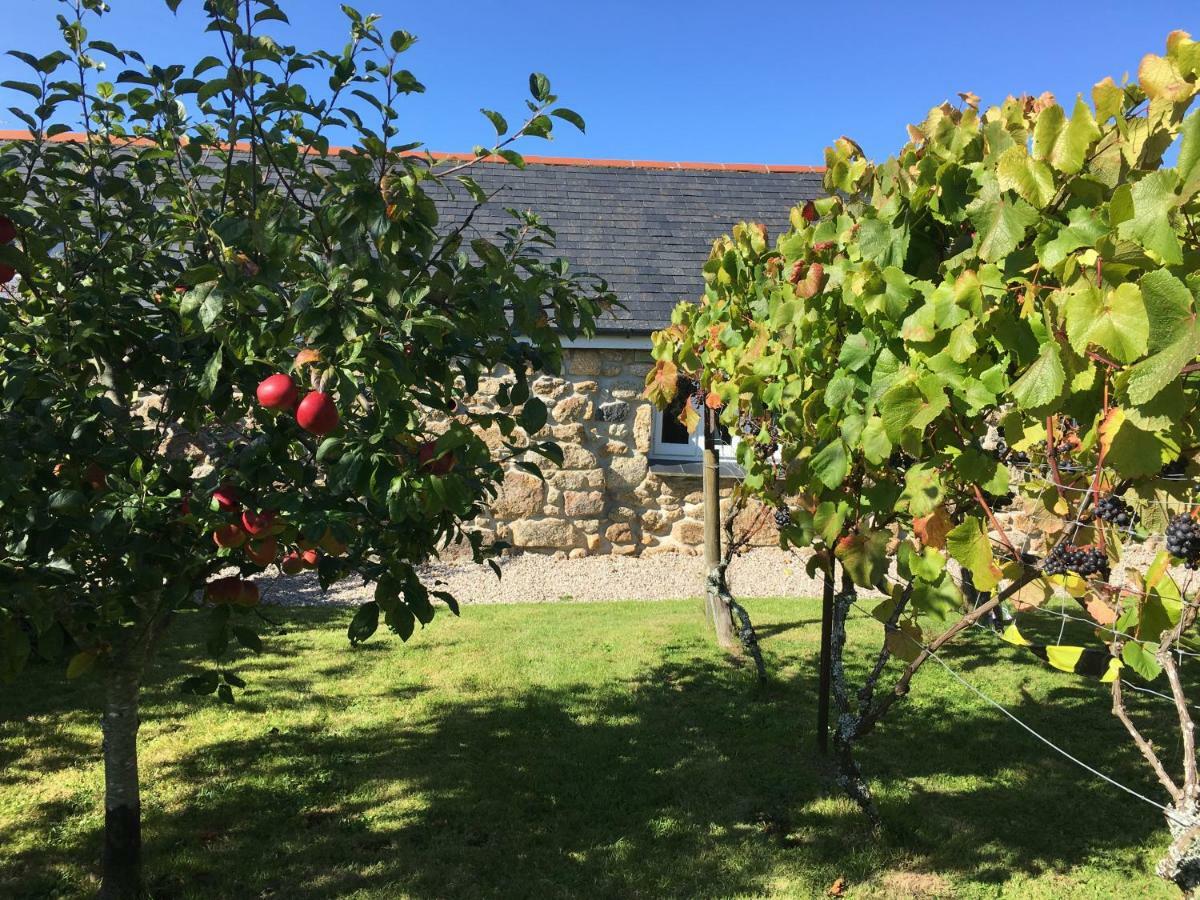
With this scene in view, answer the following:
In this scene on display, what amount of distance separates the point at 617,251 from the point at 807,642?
489 cm

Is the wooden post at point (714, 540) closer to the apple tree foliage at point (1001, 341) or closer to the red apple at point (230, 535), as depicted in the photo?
the apple tree foliage at point (1001, 341)

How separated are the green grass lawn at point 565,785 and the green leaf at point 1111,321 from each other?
2.23 m

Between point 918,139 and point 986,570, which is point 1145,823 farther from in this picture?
point 918,139

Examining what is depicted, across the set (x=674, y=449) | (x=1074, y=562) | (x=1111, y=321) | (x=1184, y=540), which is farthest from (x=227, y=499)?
(x=674, y=449)

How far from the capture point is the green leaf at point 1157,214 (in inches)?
56.2

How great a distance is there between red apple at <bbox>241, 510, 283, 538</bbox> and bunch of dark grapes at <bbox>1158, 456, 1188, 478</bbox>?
2284 millimetres

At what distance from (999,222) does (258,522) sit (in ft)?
6.23

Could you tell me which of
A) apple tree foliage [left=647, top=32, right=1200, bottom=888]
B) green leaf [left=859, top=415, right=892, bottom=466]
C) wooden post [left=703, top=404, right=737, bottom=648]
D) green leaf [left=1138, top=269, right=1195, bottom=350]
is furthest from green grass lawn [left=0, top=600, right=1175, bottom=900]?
green leaf [left=1138, top=269, right=1195, bottom=350]

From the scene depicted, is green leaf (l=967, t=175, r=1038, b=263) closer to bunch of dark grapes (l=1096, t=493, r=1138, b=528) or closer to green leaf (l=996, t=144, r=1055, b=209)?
green leaf (l=996, t=144, r=1055, b=209)

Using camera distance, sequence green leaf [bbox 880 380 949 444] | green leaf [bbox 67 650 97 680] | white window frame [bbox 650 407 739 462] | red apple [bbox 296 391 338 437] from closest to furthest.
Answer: red apple [bbox 296 391 338 437] → green leaf [bbox 880 380 949 444] → green leaf [bbox 67 650 97 680] → white window frame [bbox 650 407 739 462]

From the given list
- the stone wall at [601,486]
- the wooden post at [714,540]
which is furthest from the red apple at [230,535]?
the stone wall at [601,486]

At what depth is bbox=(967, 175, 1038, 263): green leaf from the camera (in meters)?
1.79

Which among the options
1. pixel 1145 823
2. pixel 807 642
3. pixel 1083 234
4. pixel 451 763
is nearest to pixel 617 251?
pixel 807 642

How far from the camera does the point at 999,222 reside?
181cm
